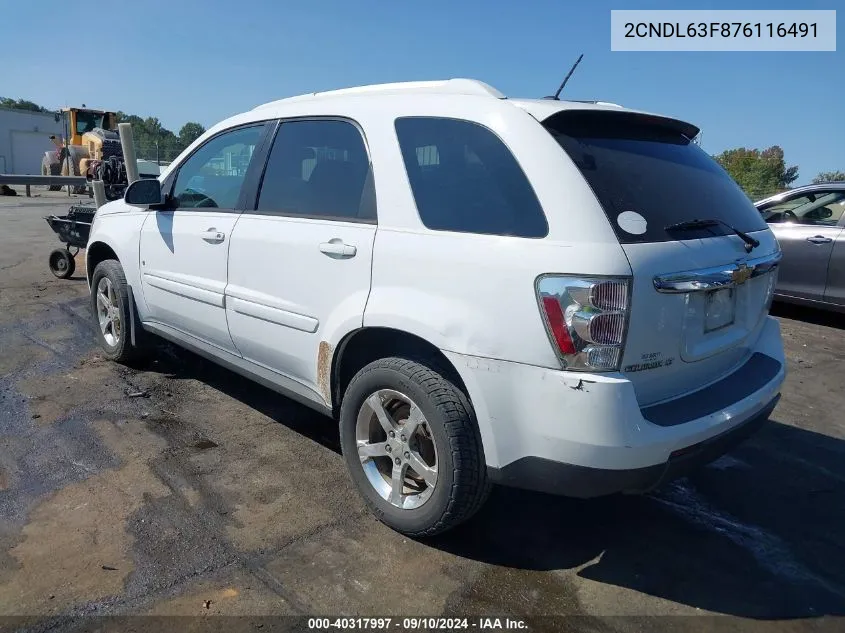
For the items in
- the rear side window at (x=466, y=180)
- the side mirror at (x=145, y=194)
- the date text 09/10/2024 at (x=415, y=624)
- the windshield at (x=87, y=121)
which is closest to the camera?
the date text 09/10/2024 at (x=415, y=624)

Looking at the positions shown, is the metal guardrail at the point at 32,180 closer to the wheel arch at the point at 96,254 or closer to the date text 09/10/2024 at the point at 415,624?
the wheel arch at the point at 96,254

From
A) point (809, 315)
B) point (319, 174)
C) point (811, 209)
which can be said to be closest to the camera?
point (319, 174)

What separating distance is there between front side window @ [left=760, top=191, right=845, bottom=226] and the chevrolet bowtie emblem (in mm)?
5342

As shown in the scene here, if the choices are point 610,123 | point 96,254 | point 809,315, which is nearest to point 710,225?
point 610,123

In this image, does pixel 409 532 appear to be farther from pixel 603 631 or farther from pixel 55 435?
pixel 55 435

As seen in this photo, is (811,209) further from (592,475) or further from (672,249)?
(592,475)

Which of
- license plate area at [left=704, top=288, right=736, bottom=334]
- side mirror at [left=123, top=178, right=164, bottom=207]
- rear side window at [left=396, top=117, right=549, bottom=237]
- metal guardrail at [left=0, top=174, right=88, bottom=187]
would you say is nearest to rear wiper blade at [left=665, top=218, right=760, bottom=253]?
license plate area at [left=704, top=288, right=736, bottom=334]

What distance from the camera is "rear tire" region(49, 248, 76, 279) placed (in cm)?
838

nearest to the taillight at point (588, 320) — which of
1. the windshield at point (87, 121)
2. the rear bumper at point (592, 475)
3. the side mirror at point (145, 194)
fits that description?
the rear bumper at point (592, 475)

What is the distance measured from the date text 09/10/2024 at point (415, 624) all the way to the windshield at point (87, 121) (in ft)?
93.9

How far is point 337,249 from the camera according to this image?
9.92ft

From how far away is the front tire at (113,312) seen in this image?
4.77 meters

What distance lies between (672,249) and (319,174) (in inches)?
70.9

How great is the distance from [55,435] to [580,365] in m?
3.16
